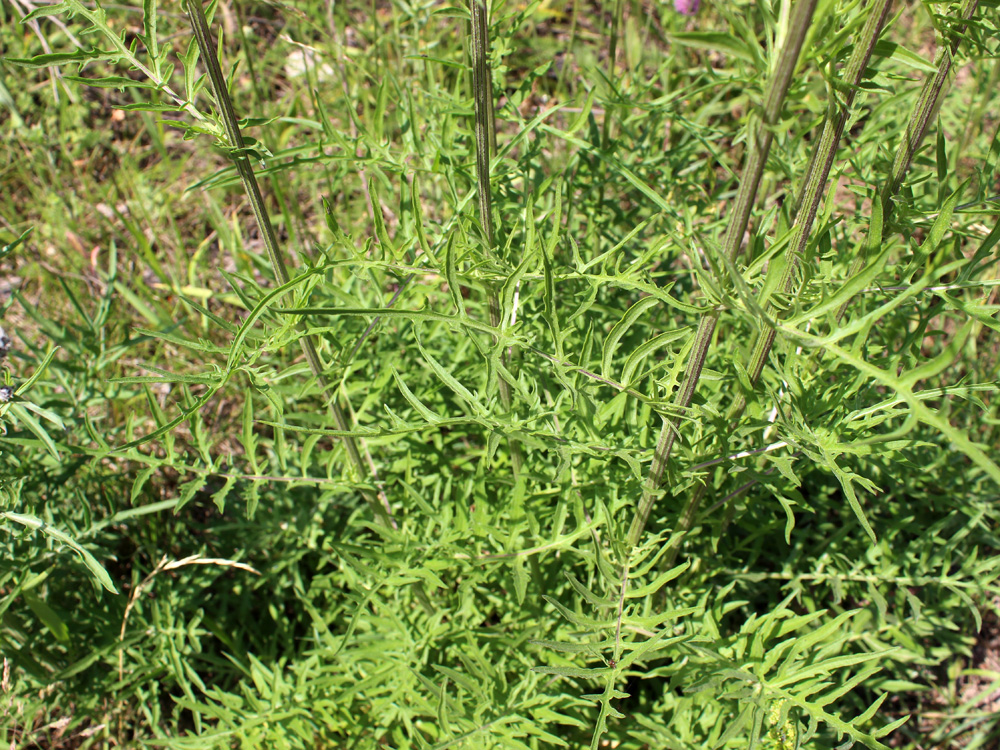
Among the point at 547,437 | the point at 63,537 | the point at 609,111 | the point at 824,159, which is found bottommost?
the point at 63,537

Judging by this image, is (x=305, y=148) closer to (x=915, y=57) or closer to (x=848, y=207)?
(x=915, y=57)

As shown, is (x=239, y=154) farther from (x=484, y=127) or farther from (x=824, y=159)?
(x=824, y=159)

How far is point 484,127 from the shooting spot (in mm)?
1121

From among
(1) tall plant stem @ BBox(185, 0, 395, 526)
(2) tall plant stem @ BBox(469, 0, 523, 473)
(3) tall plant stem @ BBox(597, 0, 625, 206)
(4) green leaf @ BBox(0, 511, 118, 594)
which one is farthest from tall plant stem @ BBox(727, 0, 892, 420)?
(4) green leaf @ BBox(0, 511, 118, 594)

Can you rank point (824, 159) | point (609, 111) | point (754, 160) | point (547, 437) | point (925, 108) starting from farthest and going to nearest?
1. point (609, 111)
2. point (547, 437)
3. point (925, 108)
4. point (824, 159)
5. point (754, 160)

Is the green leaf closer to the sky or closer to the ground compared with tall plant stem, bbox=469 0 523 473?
closer to the ground

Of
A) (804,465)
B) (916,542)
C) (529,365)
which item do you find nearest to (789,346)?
(804,465)

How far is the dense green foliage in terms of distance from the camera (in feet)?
3.45

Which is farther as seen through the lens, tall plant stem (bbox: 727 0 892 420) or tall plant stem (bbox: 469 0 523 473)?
tall plant stem (bbox: 469 0 523 473)

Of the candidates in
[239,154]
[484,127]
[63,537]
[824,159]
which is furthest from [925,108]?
[63,537]

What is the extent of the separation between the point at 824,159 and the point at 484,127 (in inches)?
18.7

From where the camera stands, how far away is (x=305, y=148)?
1.31 meters

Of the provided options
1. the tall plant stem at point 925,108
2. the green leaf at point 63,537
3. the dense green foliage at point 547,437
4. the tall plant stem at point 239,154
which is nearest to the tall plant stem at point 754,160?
the dense green foliage at point 547,437

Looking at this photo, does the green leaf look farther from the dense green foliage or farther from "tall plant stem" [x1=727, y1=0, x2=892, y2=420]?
"tall plant stem" [x1=727, y1=0, x2=892, y2=420]
